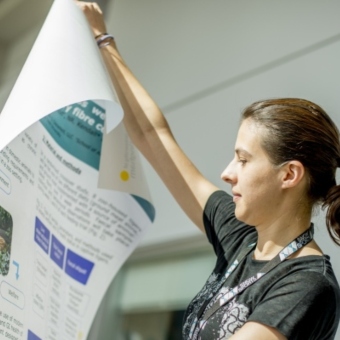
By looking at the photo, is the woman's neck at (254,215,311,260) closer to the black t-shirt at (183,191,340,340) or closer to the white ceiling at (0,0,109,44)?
the black t-shirt at (183,191,340,340)

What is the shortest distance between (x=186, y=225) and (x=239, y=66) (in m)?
0.53

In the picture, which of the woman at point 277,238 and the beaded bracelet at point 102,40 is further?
the beaded bracelet at point 102,40

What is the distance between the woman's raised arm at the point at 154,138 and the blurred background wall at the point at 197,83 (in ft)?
1.54

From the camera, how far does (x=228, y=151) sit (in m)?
2.37

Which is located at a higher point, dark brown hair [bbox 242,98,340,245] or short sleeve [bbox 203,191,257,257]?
dark brown hair [bbox 242,98,340,245]

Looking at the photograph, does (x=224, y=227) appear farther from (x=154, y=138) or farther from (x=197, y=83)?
(x=197, y=83)

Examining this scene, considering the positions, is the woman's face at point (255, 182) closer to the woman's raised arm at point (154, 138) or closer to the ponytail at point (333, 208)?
the ponytail at point (333, 208)

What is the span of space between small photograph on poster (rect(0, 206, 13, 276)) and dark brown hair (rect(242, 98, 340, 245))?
48 centimetres

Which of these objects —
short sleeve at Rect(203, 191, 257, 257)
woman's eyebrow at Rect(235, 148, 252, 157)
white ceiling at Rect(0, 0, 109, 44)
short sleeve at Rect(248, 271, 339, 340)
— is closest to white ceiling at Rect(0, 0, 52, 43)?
white ceiling at Rect(0, 0, 109, 44)

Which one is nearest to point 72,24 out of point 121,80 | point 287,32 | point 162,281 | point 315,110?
point 121,80

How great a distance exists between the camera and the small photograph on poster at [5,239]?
1396 mm

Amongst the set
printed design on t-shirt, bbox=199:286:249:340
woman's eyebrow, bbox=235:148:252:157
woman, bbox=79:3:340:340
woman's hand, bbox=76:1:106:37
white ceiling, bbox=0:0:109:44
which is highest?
white ceiling, bbox=0:0:109:44

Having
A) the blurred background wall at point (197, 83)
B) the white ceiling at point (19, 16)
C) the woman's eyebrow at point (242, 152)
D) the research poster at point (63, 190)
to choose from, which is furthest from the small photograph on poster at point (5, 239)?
the white ceiling at point (19, 16)

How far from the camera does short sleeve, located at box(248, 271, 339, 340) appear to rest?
114cm
